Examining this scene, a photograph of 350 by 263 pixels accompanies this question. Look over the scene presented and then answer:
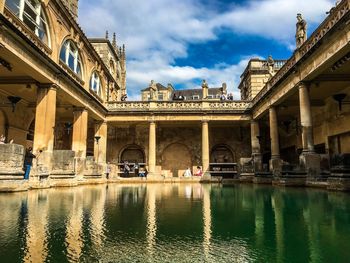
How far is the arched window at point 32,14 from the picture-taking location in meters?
12.1

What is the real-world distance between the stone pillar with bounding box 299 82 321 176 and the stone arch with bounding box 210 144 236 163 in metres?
15.3

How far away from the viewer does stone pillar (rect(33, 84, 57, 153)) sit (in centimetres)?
1356

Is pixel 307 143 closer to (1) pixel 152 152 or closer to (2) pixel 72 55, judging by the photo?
(1) pixel 152 152

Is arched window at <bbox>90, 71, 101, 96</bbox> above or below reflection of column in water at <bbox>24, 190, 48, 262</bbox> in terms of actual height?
above

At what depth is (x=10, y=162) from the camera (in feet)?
28.8

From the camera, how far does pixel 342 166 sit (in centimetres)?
939

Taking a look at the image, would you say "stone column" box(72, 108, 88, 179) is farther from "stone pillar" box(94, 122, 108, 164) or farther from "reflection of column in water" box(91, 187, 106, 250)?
"reflection of column in water" box(91, 187, 106, 250)

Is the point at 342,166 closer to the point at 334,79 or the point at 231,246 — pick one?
the point at 334,79

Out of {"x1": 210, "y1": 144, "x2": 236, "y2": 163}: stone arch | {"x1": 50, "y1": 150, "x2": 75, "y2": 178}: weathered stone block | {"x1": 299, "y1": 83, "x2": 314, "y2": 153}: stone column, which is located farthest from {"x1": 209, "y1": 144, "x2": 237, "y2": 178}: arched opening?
{"x1": 50, "y1": 150, "x2": 75, "y2": 178}: weathered stone block

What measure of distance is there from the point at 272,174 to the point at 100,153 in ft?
46.4

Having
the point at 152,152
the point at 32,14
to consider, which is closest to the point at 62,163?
the point at 32,14

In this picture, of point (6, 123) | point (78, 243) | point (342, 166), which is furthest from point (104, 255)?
point (6, 123)

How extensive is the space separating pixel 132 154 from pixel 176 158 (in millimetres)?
4806

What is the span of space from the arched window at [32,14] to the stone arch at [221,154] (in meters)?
19.6
